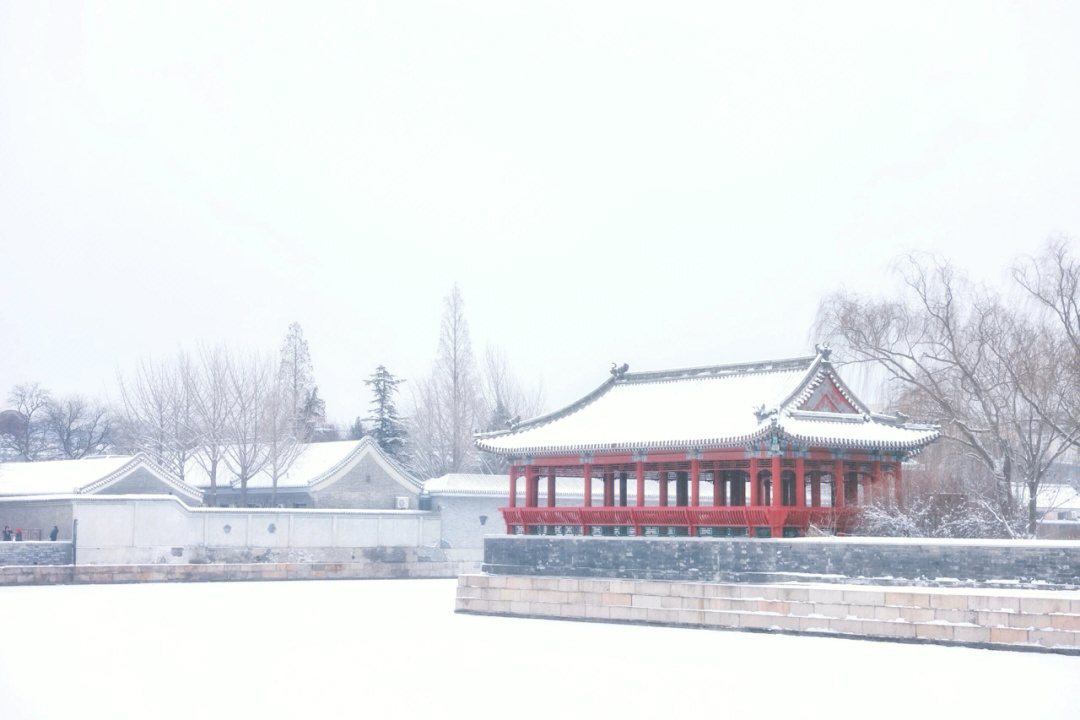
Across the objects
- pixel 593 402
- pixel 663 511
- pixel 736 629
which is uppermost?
pixel 593 402

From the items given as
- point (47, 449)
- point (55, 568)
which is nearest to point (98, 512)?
point (55, 568)

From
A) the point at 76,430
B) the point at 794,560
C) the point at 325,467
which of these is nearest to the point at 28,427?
the point at 76,430

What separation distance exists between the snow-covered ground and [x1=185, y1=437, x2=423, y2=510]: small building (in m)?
17.8

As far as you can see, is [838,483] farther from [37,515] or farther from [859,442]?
[37,515]

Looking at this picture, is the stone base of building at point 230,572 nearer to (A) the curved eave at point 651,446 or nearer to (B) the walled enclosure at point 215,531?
(B) the walled enclosure at point 215,531

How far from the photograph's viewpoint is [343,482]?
153 ft

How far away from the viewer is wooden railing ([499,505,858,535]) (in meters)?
25.8

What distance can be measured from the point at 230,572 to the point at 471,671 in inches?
896

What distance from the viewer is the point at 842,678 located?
17.9 metres

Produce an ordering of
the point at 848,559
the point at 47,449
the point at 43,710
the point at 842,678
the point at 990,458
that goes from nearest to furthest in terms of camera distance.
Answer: the point at 43,710 < the point at 842,678 < the point at 848,559 < the point at 990,458 < the point at 47,449

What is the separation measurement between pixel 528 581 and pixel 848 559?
25.8 feet

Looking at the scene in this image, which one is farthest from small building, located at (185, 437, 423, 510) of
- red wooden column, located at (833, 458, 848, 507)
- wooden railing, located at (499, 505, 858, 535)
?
red wooden column, located at (833, 458, 848, 507)

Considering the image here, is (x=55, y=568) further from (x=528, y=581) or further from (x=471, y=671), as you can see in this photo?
(x=471, y=671)

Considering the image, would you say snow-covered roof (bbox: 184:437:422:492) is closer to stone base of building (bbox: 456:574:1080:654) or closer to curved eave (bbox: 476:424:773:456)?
curved eave (bbox: 476:424:773:456)
